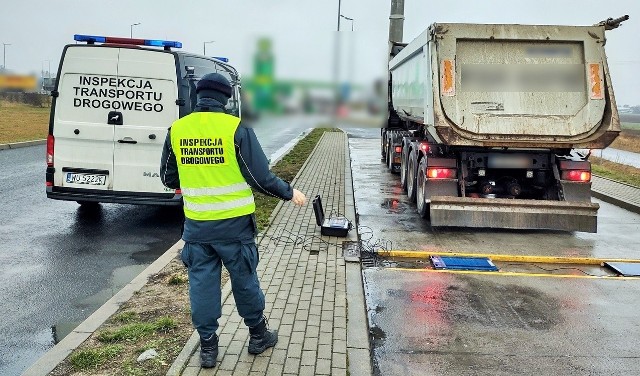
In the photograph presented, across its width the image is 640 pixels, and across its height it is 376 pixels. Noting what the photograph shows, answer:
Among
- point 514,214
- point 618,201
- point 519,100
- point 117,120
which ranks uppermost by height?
point 519,100

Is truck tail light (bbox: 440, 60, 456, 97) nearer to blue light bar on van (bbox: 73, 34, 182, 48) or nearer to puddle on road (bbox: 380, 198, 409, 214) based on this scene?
puddle on road (bbox: 380, 198, 409, 214)

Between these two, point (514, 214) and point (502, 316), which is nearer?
point (502, 316)

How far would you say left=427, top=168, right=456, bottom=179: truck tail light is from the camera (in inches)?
340

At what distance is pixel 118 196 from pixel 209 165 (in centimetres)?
457

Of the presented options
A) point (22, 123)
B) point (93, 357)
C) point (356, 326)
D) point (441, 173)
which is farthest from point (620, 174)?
point (22, 123)

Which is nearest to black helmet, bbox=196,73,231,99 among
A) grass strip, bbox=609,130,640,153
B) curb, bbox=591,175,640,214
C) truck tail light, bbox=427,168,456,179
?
truck tail light, bbox=427,168,456,179

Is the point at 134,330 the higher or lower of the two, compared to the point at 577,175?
lower

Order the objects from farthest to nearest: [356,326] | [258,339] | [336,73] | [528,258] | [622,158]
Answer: [622,158], [528,258], [336,73], [356,326], [258,339]

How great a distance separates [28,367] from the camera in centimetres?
391

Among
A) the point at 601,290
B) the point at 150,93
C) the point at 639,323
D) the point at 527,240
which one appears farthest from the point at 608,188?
the point at 150,93

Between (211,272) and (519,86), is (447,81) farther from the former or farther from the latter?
(211,272)

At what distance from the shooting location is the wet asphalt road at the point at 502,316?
13.9 feet

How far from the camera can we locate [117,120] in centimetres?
776

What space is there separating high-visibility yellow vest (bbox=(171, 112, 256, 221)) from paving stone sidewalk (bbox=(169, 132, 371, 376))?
100cm
